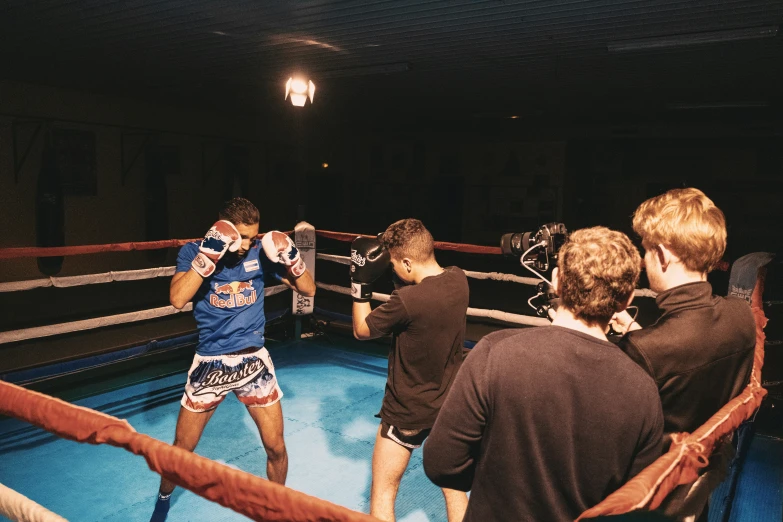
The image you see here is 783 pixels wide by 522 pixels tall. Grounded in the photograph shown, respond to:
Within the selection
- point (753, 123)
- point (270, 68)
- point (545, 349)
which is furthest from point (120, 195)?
point (753, 123)

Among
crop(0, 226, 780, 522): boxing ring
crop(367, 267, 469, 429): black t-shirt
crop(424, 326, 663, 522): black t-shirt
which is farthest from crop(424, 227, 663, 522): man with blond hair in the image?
crop(367, 267, 469, 429): black t-shirt

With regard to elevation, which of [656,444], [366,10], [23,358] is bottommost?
[23,358]

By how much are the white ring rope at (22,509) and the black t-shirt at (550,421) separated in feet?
2.85

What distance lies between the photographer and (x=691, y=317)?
1.26 meters

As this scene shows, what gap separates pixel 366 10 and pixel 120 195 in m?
5.69

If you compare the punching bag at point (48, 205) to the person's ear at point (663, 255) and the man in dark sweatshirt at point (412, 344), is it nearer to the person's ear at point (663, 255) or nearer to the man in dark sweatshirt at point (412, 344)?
the man in dark sweatshirt at point (412, 344)

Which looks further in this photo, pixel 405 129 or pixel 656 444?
pixel 405 129

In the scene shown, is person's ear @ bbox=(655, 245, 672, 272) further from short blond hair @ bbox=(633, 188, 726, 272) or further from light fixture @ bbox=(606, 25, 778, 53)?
light fixture @ bbox=(606, 25, 778, 53)

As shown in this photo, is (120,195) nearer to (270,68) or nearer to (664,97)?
(270,68)

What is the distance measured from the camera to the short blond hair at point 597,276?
1.05 metres

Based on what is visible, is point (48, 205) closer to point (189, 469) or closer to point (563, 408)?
point (189, 469)

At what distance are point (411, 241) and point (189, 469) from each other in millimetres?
1093

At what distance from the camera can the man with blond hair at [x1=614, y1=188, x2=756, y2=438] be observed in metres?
1.21

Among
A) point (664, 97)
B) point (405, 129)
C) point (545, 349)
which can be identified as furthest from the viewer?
point (405, 129)
